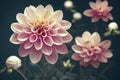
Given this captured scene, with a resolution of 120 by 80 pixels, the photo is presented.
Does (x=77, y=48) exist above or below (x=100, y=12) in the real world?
below

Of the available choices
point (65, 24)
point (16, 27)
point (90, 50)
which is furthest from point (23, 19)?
point (90, 50)

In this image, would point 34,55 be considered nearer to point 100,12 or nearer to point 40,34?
point 40,34

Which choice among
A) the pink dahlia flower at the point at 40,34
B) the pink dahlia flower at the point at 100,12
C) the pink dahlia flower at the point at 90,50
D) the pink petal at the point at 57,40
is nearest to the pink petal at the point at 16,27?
the pink dahlia flower at the point at 40,34

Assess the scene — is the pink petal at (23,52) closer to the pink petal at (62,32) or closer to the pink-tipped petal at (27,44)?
the pink-tipped petal at (27,44)

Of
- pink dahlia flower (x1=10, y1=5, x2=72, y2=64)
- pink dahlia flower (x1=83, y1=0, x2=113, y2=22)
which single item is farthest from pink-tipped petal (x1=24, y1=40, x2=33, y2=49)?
pink dahlia flower (x1=83, y1=0, x2=113, y2=22)

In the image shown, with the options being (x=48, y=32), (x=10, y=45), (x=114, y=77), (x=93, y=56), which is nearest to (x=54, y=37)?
(x=48, y=32)
